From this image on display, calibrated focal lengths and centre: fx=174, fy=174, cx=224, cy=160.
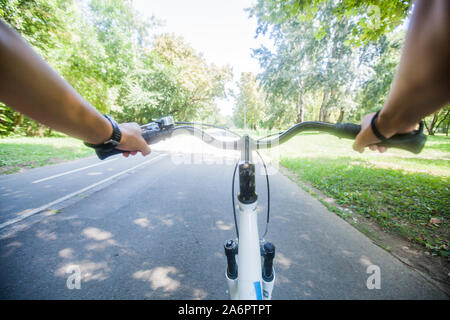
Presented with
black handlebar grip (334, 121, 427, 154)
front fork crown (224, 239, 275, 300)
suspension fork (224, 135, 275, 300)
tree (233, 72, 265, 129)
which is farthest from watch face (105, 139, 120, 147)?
tree (233, 72, 265, 129)

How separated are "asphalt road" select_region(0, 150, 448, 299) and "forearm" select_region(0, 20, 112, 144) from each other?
2.04 metres

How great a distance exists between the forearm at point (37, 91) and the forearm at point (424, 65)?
1.28 meters

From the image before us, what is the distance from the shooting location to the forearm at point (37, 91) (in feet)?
1.92

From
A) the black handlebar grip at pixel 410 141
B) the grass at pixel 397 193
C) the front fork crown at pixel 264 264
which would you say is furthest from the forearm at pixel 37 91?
the grass at pixel 397 193

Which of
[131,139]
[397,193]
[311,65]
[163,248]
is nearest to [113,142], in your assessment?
[131,139]

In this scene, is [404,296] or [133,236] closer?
[404,296]

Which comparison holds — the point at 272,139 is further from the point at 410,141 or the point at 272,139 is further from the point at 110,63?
the point at 110,63

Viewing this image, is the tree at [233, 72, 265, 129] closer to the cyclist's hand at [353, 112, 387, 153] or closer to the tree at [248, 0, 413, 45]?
the tree at [248, 0, 413, 45]

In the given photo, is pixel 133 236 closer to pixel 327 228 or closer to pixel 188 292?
pixel 188 292

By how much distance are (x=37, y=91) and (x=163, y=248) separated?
8.44 feet

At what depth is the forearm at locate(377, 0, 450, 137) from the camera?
53 centimetres
